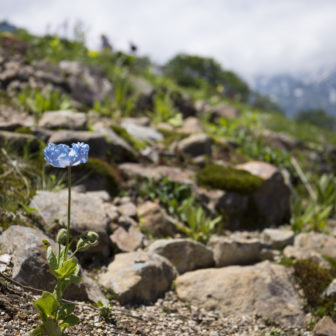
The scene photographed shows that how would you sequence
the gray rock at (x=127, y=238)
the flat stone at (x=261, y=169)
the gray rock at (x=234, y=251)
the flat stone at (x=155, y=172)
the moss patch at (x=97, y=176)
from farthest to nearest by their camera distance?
the flat stone at (x=261, y=169), the flat stone at (x=155, y=172), the moss patch at (x=97, y=176), the gray rock at (x=234, y=251), the gray rock at (x=127, y=238)

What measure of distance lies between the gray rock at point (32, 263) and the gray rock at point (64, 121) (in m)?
2.54

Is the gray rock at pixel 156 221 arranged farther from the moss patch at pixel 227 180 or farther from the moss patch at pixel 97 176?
the moss patch at pixel 227 180

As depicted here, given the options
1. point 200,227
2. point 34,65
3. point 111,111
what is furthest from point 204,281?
point 34,65

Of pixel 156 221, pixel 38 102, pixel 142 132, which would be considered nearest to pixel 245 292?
pixel 156 221

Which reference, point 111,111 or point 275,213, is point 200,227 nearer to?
point 275,213

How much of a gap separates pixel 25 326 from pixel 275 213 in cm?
455

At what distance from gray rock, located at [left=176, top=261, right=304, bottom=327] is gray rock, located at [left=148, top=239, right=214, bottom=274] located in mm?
220

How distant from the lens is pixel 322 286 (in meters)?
3.68

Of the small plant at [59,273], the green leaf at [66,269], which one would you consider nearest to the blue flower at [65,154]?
the small plant at [59,273]

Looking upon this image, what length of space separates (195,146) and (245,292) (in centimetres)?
343

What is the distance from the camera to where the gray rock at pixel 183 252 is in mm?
3814

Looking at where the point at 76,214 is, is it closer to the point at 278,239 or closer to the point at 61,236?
the point at 61,236

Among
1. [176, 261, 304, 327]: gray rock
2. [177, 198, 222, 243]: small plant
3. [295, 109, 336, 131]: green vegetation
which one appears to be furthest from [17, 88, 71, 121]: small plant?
[295, 109, 336, 131]: green vegetation

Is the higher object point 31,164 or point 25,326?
point 31,164
